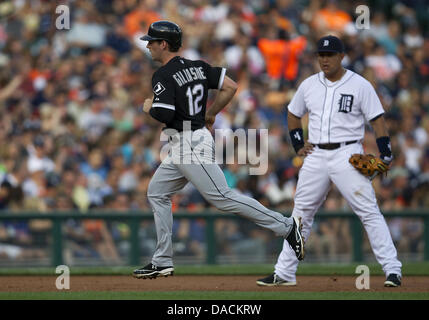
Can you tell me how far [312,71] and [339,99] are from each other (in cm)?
743

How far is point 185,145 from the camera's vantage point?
671 cm

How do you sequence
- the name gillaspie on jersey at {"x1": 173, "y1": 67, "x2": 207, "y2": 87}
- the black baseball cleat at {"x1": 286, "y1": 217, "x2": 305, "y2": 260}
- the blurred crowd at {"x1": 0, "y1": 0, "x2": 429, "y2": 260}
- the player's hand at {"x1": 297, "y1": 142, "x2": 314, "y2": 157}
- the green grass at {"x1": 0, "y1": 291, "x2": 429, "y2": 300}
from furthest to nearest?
the blurred crowd at {"x1": 0, "y1": 0, "x2": 429, "y2": 260} < the player's hand at {"x1": 297, "y1": 142, "x2": 314, "y2": 157} < the black baseball cleat at {"x1": 286, "y1": 217, "x2": 305, "y2": 260} < the name gillaspie on jersey at {"x1": 173, "y1": 67, "x2": 207, "y2": 87} < the green grass at {"x1": 0, "y1": 291, "x2": 429, "y2": 300}

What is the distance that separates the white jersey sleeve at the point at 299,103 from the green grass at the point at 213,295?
1.57 m

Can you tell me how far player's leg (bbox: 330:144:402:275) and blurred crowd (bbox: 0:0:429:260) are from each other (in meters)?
4.17

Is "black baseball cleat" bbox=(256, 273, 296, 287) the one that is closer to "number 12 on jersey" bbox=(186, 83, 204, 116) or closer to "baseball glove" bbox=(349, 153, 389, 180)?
"baseball glove" bbox=(349, 153, 389, 180)

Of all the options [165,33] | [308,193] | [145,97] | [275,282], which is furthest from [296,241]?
[145,97]

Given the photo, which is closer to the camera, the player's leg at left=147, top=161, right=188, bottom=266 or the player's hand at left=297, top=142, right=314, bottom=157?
the player's leg at left=147, top=161, right=188, bottom=266

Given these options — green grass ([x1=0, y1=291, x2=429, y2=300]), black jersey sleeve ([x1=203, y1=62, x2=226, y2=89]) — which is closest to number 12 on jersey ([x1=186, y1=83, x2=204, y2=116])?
black jersey sleeve ([x1=203, y1=62, x2=226, y2=89])

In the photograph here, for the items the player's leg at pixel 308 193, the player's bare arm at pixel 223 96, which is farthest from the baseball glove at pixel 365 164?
the player's bare arm at pixel 223 96

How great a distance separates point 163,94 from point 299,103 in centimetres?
130

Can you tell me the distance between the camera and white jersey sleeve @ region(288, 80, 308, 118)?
7125mm
